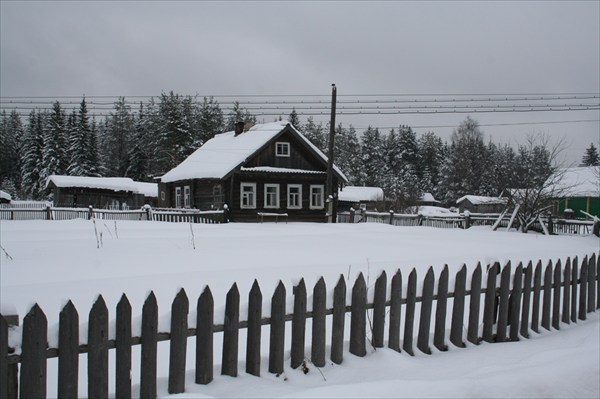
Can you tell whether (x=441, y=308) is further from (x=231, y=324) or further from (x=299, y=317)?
(x=231, y=324)

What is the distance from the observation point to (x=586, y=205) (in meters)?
43.7

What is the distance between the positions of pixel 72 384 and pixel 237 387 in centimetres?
122

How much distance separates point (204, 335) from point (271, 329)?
617 millimetres

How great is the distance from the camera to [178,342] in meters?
3.29

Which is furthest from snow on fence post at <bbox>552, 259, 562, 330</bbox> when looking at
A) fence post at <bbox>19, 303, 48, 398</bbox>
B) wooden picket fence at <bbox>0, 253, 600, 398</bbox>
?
fence post at <bbox>19, 303, 48, 398</bbox>

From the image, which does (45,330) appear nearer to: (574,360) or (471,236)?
(574,360)

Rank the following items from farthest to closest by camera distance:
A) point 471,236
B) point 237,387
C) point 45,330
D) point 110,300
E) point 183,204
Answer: point 183,204 → point 471,236 → point 110,300 → point 237,387 → point 45,330

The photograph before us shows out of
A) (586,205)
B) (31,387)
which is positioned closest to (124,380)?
(31,387)

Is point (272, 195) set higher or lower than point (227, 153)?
lower

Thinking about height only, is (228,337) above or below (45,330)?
below

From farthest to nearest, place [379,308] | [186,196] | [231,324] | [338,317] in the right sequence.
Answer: [186,196] → [379,308] → [338,317] → [231,324]

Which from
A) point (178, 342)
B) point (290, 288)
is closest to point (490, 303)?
point (290, 288)

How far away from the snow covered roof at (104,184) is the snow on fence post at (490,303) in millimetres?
46778

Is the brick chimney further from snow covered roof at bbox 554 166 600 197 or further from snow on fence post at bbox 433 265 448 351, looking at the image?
snow on fence post at bbox 433 265 448 351
